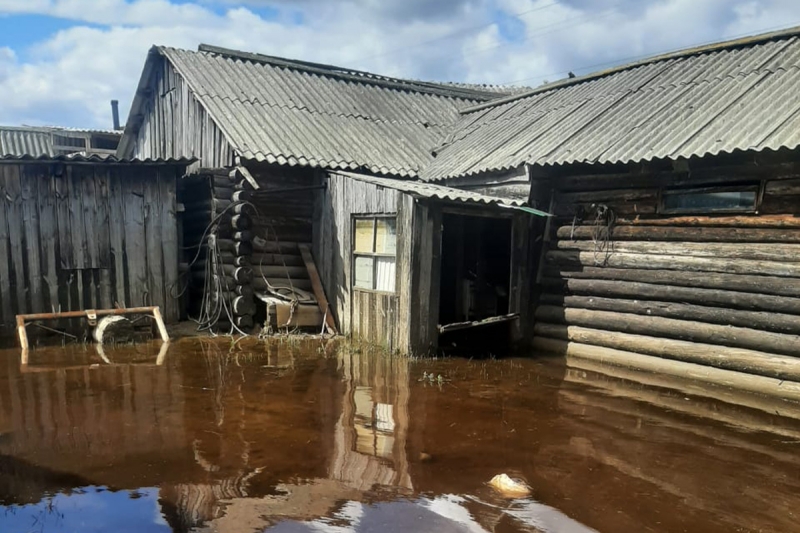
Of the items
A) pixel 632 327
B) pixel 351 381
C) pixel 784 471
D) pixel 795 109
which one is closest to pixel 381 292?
pixel 351 381

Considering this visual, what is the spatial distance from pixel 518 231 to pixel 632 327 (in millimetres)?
2513

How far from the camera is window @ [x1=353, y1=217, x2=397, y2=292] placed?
9305mm

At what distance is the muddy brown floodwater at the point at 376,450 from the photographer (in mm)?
3869

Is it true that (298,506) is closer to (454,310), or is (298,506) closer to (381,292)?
(381,292)

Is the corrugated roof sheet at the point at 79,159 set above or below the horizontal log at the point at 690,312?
above

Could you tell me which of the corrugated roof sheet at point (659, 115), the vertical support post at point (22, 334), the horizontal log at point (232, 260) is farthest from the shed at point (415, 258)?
the vertical support post at point (22, 334)

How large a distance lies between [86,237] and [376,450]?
300 inches

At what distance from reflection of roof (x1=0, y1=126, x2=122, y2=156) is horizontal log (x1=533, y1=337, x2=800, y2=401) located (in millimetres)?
22490

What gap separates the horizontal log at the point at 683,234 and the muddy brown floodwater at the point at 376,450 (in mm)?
2071

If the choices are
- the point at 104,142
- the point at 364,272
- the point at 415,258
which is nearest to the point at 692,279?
the point at 415,258

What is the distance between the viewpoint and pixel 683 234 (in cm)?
814

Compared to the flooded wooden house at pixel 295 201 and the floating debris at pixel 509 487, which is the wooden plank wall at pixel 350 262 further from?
the floating debris at pixel 509 487

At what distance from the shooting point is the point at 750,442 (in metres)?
5.54

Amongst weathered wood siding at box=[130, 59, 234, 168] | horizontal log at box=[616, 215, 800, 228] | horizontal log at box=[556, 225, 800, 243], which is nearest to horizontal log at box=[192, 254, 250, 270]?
weathered wood siding at box=[130, 59, 234, 168]
